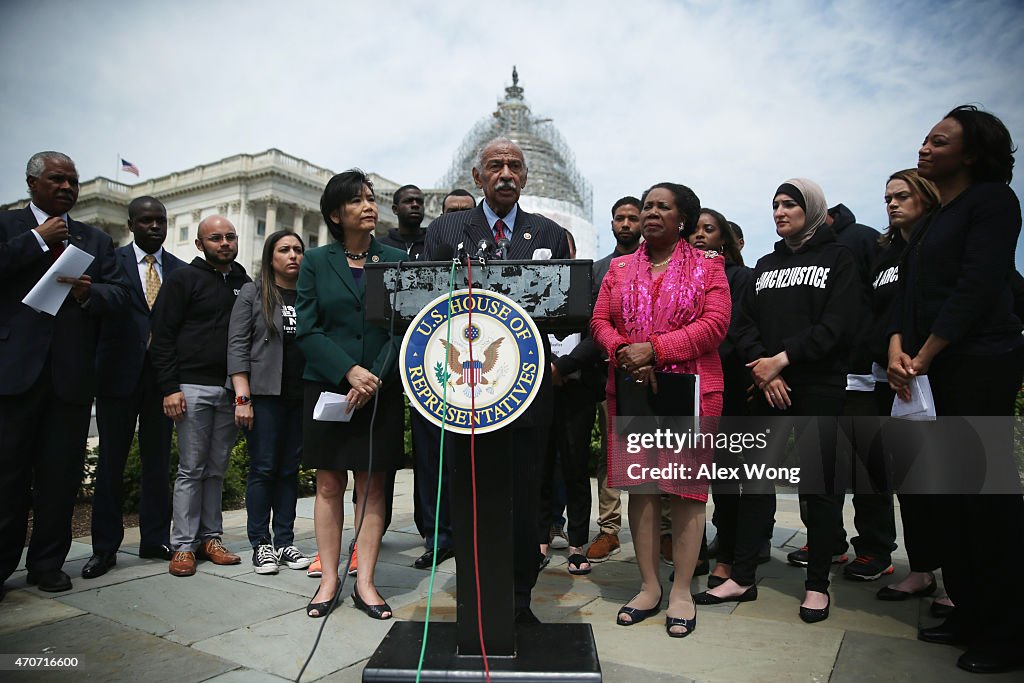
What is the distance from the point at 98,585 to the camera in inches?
134

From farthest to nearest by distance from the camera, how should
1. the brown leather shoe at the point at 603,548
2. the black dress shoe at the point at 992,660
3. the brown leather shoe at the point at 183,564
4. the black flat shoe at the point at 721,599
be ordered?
the brown leather shoe at the point at 603,548 < the brown leather shoe at the point at 183,564 < the black flat shoe at the point at 721,599 < the black dress shoe at the point at 992,660

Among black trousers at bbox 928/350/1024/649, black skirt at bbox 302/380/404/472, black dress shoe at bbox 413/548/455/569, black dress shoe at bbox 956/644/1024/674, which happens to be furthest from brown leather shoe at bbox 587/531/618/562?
black dress shoe at bbox 956/644/1024/674

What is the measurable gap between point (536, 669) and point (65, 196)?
134 inches

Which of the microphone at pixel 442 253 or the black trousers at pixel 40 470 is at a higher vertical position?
the microphone at pixel 442 253

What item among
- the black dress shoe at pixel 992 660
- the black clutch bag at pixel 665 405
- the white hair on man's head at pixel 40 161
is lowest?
the black dress shoe at pixel 992 660

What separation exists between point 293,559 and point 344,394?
1473 mm

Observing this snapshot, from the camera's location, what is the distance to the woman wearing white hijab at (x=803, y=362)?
3.17 m

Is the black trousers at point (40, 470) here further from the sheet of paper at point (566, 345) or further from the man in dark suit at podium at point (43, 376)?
the sheet of paper at point (566, 345)

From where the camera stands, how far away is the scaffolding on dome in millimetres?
55281

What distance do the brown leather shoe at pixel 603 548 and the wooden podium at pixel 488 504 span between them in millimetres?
2007

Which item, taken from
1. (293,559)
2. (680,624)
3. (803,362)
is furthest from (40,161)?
(803,362)

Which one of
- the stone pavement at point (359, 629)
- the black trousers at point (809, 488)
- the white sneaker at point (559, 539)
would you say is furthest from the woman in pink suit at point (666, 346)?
the white sneaker at point (559, 539)

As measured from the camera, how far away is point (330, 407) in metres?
2.89

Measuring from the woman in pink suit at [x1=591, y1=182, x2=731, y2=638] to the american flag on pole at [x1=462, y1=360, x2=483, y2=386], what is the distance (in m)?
1.04
